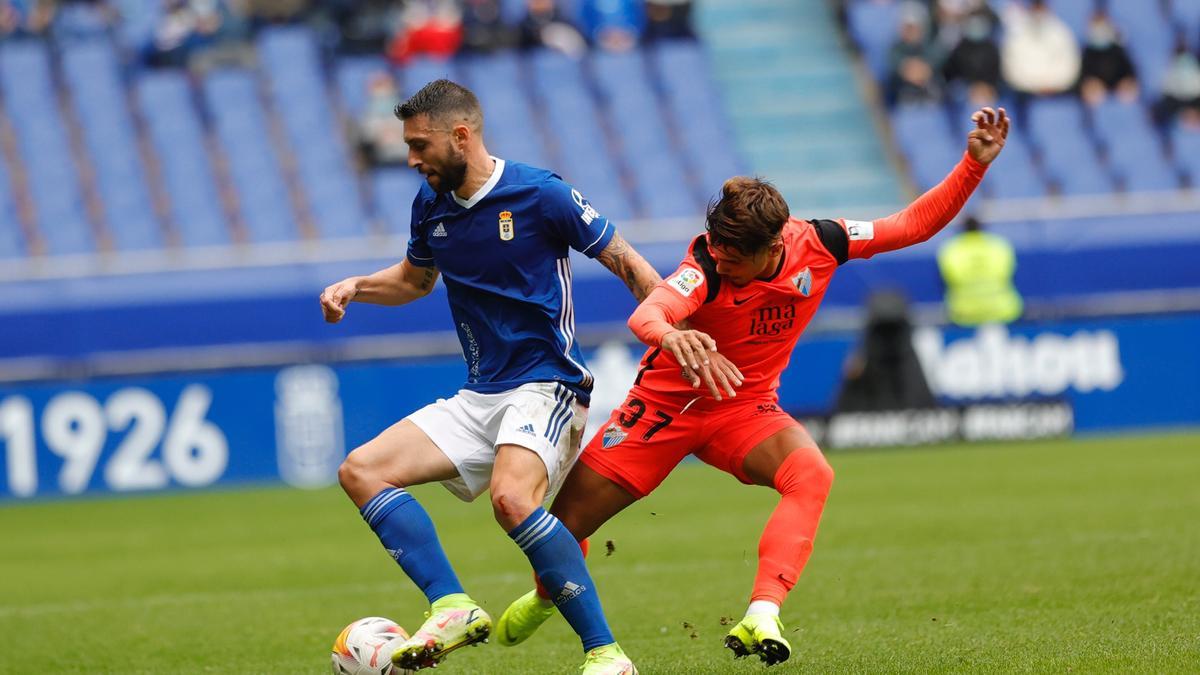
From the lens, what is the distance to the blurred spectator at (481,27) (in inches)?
875

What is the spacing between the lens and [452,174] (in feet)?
20.8

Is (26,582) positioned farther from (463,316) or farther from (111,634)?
(463,316)

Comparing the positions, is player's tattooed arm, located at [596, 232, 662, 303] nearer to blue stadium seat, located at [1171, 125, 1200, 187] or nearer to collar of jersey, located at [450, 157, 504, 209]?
collar of jersey, located at [450, 157, 504, 209]

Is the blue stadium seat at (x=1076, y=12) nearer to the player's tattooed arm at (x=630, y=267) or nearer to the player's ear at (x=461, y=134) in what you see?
the player's tattooed arm at (x=630, y=267)

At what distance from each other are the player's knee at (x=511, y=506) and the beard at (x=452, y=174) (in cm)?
110

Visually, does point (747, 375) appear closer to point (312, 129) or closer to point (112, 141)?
point (312, 129)

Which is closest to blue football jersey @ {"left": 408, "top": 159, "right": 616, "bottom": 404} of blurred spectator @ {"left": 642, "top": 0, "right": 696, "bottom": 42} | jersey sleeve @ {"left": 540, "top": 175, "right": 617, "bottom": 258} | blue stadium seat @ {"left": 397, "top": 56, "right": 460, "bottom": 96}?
jersey sleeve @ {"left": 540, "top": 175, "right": 617, "bottom": 258}

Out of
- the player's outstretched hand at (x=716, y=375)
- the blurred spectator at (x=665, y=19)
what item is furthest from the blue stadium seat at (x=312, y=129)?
the player's outstretched hand at (x=716, y=375)

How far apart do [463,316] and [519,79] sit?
52.6 ft

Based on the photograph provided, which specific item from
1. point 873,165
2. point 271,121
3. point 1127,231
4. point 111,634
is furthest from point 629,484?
point 873,165

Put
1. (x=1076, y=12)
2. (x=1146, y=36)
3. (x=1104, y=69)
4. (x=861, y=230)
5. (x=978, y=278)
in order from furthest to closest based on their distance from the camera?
(x=1076, y=12), (x=1146, y=36), (x=1104, y=69), (x=978, y=278), (x=861, y=230)

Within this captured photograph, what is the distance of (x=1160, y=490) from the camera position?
1209cm

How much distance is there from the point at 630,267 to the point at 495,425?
2.44 ft

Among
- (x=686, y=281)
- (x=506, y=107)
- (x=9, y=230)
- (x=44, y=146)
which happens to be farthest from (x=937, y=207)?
(x=44, y=146)
